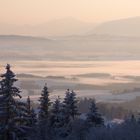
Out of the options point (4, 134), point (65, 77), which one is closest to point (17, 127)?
point (4, 134)

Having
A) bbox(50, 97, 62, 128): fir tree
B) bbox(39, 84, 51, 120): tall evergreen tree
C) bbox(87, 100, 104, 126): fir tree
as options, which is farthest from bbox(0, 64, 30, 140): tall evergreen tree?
bbox(39, 84, 51, 120): tall evergreen tree

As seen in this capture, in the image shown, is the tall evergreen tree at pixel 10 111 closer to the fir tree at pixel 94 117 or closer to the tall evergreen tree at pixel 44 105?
the fir tree at pixel 94 117

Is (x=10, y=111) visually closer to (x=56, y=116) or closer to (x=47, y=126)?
(x=47, y=126)

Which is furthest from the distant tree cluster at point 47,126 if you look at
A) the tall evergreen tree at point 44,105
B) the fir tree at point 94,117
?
A: the tall evergreen tree at point 44,105

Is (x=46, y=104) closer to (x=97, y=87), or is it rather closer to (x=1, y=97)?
(x=1, y=97)

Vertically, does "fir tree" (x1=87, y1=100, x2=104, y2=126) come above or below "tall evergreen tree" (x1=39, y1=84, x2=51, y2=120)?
below

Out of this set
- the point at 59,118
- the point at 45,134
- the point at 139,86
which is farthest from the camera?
the point at 139,86

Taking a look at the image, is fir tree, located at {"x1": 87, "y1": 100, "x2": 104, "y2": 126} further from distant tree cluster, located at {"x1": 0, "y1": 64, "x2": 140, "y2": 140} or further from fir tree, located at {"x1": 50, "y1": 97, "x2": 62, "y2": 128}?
fir tree, located at {"x1": 50, "y1": 97, "x2": 62, "y2": 128}

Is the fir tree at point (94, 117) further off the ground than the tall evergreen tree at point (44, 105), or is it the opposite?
the tall evergreen tree at point (44, 105)
